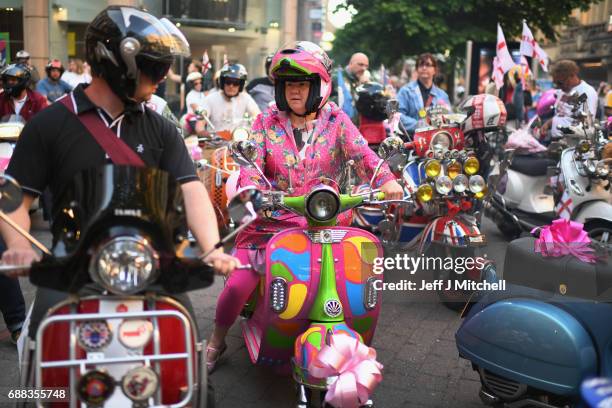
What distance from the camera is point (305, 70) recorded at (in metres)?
3.86

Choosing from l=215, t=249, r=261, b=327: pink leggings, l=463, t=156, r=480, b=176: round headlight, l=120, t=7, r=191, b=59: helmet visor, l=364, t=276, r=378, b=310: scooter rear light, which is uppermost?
l=120, t=7, r=191, b=59: helmet visor

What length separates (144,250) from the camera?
217cm

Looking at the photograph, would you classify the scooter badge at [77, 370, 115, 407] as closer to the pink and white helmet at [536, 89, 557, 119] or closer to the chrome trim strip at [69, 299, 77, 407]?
the chrome trim strip at [69, 299, 77, 407]

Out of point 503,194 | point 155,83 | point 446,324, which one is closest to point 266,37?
point 503,194

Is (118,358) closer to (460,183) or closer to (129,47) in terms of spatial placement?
(129,47)

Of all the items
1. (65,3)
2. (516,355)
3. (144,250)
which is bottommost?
(516,355)

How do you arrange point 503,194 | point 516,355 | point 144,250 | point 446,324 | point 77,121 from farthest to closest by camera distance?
point 503,194, point 446,324, point 516,355, point 77,121, point 144,250

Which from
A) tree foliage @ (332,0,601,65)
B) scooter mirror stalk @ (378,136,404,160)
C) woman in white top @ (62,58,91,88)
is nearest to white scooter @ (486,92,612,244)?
scooter mirror stalk @ (378,136,404,160)

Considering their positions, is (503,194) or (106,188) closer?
(106,188)

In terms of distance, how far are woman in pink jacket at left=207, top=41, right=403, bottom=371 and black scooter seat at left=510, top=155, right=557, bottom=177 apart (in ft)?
14.8

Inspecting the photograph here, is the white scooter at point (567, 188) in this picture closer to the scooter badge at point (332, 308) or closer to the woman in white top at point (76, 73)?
the scooter badge at point (332, 308)

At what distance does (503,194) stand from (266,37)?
13.9m

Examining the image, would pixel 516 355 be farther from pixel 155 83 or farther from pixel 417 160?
pixel 417 160

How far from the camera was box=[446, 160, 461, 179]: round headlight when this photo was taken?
18.2 feet
